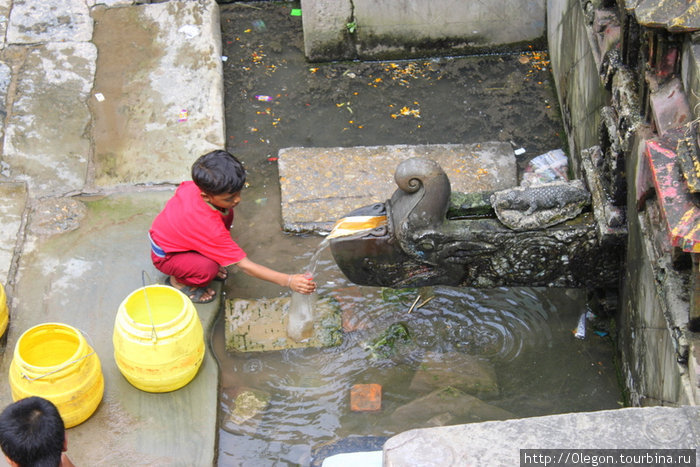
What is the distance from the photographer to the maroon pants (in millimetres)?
4223

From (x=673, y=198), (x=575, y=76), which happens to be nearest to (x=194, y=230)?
(x=673, y=198)

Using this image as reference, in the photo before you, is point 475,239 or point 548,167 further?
point 548,167

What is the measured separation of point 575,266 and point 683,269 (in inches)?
31.2

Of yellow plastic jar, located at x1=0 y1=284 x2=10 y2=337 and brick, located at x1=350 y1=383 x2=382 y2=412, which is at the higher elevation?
yellow plastic jar, located at x1=0 y1=284 x2=10 y2=337

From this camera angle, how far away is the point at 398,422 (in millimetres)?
3852

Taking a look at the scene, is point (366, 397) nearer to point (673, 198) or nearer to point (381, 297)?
point (381, 297)

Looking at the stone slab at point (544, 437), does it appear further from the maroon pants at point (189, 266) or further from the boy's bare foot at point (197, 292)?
the boy's bare foot at point (197, 292)

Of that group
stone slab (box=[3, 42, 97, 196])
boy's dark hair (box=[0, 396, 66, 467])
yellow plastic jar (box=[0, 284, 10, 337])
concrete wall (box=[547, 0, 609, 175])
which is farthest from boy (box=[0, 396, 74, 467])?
concrete wall (box=[547, 0, 609, 175])

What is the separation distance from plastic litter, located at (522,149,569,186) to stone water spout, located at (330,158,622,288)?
4.20 feet

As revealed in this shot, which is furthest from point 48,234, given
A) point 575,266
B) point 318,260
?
point 575,266

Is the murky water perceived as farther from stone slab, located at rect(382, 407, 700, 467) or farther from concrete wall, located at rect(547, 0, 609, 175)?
stone slab, located at rect(382, 407, 700, 467)

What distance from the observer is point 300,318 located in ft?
14.2

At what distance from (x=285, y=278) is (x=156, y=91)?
8.12 feet

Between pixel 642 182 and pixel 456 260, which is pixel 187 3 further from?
pixel 642 182
